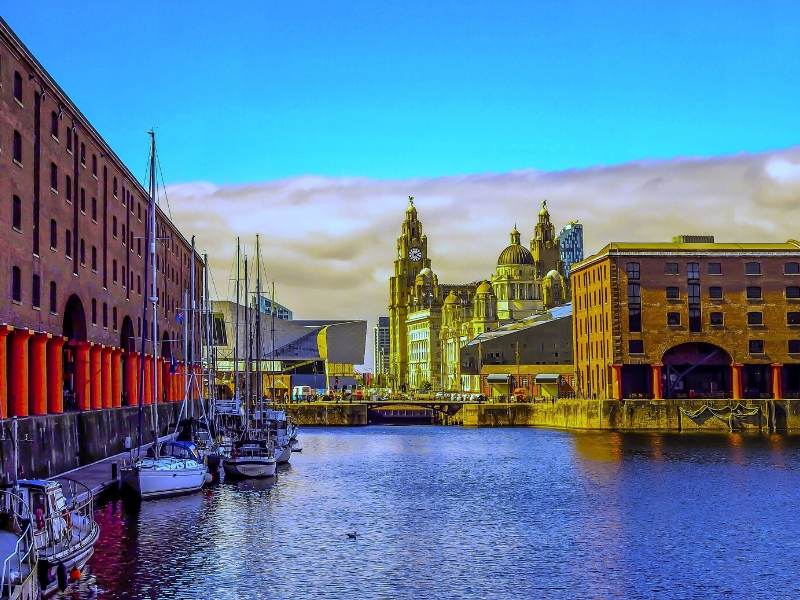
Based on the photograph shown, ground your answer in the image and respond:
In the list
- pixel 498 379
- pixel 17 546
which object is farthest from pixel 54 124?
pixel 498 379

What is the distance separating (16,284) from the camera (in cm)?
6197

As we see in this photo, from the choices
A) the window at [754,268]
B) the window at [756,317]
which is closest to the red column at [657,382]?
the window at [756,317]

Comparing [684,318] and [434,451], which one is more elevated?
[684,318]

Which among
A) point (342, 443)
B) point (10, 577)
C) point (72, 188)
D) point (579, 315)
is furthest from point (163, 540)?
point (579, 315)

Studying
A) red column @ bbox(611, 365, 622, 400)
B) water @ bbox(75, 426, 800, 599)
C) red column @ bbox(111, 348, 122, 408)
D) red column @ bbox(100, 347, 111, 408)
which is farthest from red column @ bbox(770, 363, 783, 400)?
red column @ bbox(100, 347, 111, 408)

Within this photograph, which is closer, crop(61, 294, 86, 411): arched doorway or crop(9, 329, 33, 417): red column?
→ crop(9, 329, 33, 417): red column

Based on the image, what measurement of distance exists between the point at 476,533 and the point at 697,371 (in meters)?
88.0

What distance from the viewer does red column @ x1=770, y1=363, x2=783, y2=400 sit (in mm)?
133875

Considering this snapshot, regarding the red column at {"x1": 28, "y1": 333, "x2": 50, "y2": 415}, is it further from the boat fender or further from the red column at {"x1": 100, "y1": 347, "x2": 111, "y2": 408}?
the boat fender

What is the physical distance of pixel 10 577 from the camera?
96.2 feet

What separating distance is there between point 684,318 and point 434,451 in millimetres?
36467

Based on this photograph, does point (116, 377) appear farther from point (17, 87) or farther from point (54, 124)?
point (17, 87)

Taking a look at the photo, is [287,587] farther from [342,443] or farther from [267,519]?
[342,443]

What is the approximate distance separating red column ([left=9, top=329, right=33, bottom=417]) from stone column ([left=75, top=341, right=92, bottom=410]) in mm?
14314
